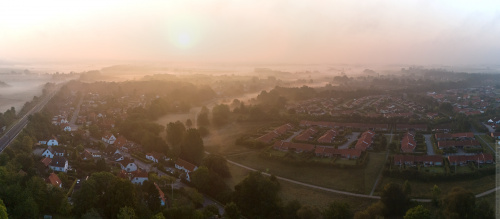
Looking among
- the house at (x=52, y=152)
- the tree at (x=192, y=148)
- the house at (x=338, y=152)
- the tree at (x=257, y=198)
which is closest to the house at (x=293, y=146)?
the house at (x=338, y=152)

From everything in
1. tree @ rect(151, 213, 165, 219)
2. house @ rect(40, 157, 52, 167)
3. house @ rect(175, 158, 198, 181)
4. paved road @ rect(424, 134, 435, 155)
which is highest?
tree @ rect(151, 213, 165, 219)

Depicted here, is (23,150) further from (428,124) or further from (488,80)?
(488,80)

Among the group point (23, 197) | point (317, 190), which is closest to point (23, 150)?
point (23, 197)

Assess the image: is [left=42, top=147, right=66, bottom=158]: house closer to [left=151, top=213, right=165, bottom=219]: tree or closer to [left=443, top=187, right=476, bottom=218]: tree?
[left=151, top=213, right=165, bottom=219]: tree

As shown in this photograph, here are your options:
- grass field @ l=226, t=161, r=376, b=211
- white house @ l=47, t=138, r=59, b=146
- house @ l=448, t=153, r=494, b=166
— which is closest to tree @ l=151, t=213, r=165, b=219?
grass field @ l=226, t=161, r=376, b=211

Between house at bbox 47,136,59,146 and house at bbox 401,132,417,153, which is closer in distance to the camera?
house at bbox 47,136,59,146

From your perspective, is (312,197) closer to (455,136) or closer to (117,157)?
(117,157)
